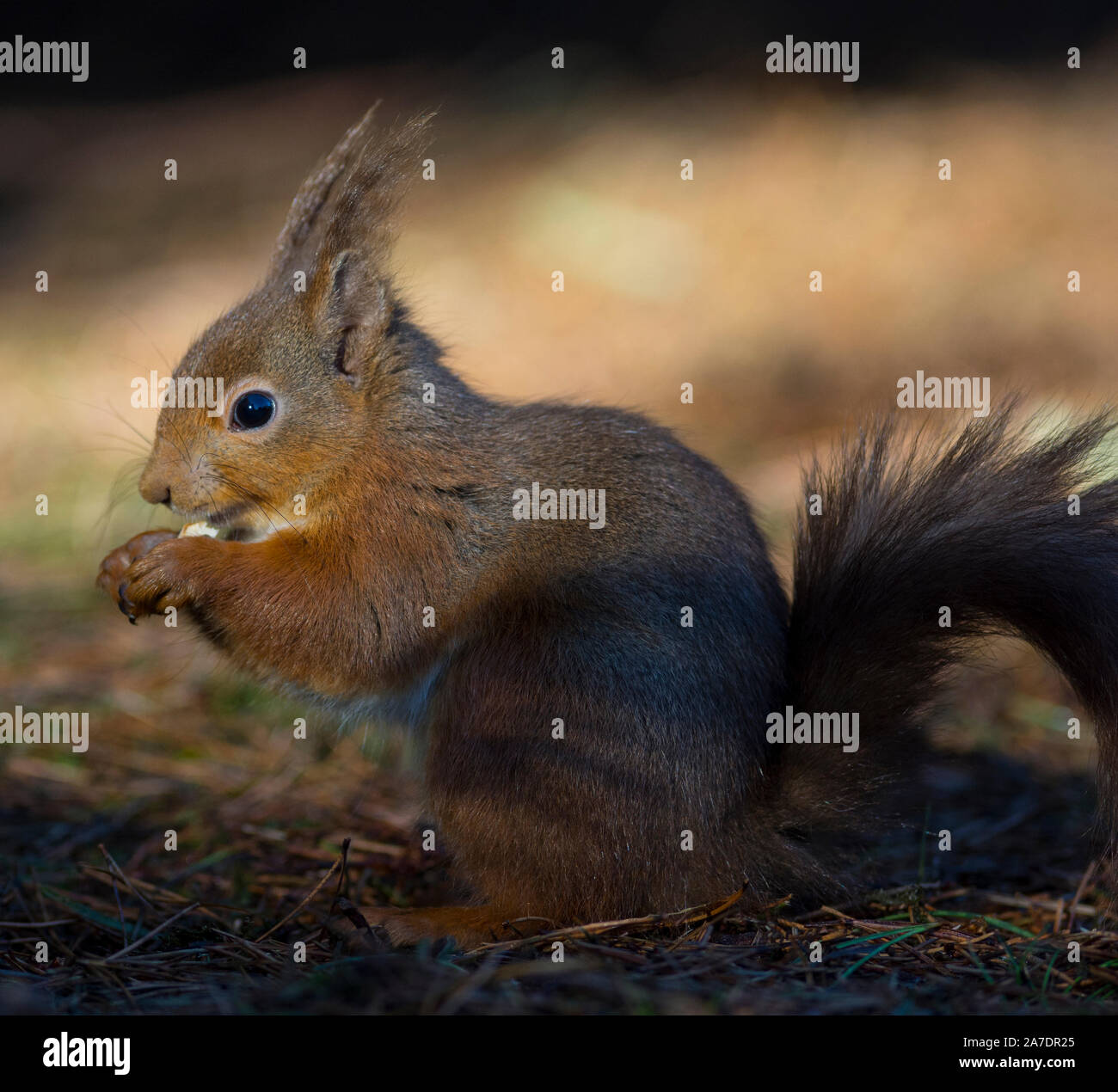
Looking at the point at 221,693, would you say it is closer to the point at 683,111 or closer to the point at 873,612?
the point at 873,612

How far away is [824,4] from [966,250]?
3.80m

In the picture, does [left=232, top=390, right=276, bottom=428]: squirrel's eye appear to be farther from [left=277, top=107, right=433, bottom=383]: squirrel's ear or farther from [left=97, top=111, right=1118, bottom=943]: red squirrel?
[left=277, top=107, right=433, bottom=383]: squirrel's ear

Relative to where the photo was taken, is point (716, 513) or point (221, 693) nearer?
point (716, 513)

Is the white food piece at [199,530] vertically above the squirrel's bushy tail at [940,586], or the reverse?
the white food piece at [199,530]

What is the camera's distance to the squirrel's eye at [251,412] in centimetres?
315

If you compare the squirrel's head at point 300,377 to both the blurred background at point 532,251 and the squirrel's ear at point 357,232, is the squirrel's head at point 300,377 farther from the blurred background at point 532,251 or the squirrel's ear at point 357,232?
the blurred background at point 532,251

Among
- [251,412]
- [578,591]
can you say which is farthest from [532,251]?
[578,591]

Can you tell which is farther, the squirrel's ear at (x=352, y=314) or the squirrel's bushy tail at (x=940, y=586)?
the squirrel's ear at (x=352, y=314)

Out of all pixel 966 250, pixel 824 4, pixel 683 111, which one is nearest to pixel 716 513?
pixel 966 250

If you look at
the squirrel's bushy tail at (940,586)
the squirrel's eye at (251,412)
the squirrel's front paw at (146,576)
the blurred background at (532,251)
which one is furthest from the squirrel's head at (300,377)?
the squirrel's bushy tail at (940,586)

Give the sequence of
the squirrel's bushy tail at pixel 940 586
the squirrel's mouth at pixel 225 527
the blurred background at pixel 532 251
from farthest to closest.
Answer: the blurred background at pixel 532 251
the squirrel's mouth at pixel 225 527
the squirrel's bushy tail at pixel 940 586

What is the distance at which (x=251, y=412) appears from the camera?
3150 mm

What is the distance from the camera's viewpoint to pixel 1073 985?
95.2 inches

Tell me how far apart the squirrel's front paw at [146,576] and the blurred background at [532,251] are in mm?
374
